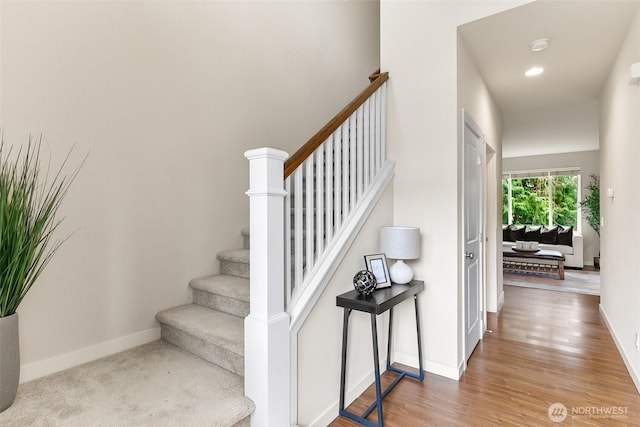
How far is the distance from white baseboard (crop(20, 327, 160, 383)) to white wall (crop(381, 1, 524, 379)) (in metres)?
1.89

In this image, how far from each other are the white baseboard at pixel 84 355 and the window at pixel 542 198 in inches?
335

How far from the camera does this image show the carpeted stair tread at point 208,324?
1.85 metres

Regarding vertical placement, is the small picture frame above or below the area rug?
above

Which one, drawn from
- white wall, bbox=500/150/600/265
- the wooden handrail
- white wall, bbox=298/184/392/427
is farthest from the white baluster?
white wall, bbox=500/150/600/265

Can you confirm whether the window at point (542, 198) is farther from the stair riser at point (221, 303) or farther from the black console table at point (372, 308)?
the stair riser at point (221, 303)

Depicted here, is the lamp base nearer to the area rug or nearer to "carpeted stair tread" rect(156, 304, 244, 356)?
"carpeted stair tread" rect(156, 304, 244, 356)

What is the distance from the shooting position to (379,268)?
7.47 ft

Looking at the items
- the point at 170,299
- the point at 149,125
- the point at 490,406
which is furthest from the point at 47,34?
the point at 490,406

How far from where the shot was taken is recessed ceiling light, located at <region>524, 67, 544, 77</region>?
3107mm

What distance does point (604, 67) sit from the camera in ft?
10.1

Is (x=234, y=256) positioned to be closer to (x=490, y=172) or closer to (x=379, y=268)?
(x=379, y=268)

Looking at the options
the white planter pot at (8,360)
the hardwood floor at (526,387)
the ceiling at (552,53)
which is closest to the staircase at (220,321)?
the hardwood floor at (526,387)

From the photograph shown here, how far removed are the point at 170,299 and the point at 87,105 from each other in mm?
1364

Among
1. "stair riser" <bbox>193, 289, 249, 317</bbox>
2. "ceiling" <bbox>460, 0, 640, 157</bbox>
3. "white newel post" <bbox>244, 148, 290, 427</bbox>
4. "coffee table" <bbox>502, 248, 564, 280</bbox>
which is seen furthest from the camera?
"coffee table" <bbox>502, 248, 564, 280</bbox>
